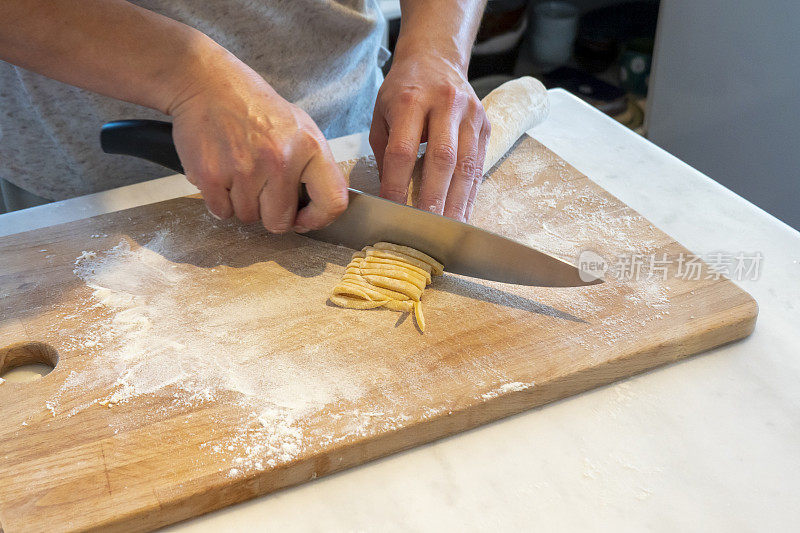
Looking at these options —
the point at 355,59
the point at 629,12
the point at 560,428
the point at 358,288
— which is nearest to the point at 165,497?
the point at 358,288

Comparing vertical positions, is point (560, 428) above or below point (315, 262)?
below

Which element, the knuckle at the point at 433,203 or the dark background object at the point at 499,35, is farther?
the dark background object at the point at 499,35

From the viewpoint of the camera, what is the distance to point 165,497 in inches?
38.4

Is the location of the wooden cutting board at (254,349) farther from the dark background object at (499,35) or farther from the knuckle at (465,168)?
the dark background object at (499,35)

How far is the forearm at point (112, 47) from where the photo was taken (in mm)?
1265

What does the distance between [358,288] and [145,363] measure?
402 mm

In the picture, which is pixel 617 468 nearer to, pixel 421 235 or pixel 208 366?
pixel 421 235

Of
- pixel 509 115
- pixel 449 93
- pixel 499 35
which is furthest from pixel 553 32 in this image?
pixel 449 93

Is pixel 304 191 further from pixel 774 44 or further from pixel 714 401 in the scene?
pixel 774 44

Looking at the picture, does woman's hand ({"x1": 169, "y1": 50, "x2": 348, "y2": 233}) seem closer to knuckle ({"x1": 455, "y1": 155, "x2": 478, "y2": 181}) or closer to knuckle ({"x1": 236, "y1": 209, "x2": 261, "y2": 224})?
knuckle ({"x1": 236, "y1": 209, "x2": 261, "y2": 224})

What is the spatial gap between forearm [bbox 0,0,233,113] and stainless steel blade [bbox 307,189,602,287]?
1.33 feet

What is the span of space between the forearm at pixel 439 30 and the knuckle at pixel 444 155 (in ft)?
1.05

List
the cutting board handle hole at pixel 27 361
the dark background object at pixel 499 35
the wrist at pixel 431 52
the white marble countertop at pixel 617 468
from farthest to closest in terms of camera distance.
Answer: the dark background object at pixel 499 35 < the wrist at pixel 431 52 < the cutting board handle hole at pixel 27 361 < the white marble countertop at pixel 617 468

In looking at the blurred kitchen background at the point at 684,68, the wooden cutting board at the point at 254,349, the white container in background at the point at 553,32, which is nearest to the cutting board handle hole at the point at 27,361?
the wooden cutting board at the point at 254,349
